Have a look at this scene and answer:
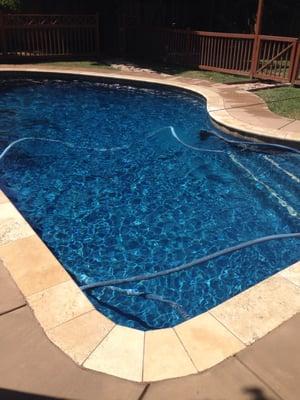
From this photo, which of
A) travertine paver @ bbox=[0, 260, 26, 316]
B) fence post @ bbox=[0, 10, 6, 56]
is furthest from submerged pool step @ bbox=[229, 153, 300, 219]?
fence post @ bbox=[0, 10, 6, 56]

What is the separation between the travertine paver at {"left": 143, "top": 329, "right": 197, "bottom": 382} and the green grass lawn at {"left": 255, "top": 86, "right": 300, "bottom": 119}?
6677mm

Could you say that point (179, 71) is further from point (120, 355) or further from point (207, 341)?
point (120, 355)

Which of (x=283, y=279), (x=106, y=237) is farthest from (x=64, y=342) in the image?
(x=106, y=237)

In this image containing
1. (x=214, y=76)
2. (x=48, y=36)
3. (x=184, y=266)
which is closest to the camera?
(x=184, y=266)

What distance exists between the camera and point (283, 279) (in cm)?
346

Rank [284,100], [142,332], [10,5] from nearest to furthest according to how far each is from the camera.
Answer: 1. [142,332]
2. [284,100]
3. [10,5]

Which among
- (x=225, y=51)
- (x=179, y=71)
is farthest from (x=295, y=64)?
(x=179, y=71)

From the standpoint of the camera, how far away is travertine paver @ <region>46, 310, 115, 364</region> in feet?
8.74

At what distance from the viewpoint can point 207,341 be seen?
9.07ft

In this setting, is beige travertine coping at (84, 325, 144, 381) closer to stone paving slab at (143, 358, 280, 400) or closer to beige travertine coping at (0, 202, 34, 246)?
stone paving slab at (143, 358, 280, 400)

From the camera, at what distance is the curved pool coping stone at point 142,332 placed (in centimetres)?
258

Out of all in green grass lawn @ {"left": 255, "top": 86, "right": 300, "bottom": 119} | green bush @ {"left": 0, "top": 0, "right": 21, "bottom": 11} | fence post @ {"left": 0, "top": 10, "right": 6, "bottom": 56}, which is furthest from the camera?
green bush @ {"left": 0, "top": 0, "right": 21, "bottom": 11}

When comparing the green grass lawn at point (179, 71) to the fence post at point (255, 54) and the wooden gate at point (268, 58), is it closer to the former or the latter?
the fence post at point (255, 54)

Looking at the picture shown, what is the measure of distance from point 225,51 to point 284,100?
3700mm
